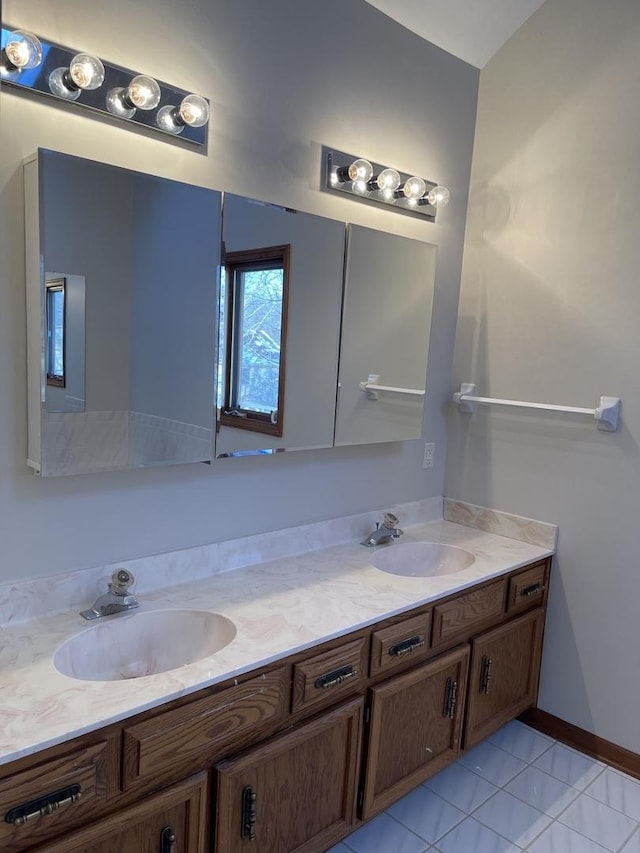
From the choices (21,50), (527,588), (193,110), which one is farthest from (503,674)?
(21,50)

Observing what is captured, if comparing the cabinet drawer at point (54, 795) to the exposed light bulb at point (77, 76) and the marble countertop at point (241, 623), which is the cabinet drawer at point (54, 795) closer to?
the marble countertop at point (241, 623)

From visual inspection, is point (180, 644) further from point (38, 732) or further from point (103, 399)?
point (103, 399)

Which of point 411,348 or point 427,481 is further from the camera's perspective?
point 427,481

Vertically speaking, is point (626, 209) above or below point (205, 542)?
above

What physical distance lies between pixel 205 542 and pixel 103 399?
0.57 m

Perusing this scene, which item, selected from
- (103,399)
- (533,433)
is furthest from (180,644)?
(533,433)

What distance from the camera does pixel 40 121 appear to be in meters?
1.45

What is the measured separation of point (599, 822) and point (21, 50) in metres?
2.72

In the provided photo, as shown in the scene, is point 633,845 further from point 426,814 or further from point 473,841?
point 426,814

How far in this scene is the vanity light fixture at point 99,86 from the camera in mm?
1357

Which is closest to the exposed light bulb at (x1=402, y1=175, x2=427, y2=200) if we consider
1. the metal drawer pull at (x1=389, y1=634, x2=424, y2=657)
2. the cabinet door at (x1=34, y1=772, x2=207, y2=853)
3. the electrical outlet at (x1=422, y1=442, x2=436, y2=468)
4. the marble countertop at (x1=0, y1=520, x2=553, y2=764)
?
the electrical outlet at (x1=422, y1=442, x2=436, y2=468)

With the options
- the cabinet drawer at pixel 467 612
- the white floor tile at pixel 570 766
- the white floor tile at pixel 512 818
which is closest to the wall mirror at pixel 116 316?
the cabinet drawer at pixel 467 612

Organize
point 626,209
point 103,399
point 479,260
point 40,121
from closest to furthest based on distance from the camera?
point 40,121
point 103,399
point 626,209
point 479,260

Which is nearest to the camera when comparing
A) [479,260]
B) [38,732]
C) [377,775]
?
[38,732]
